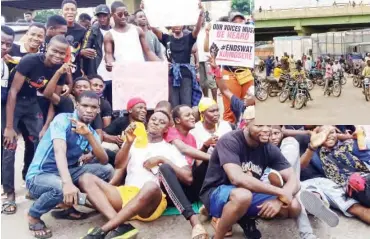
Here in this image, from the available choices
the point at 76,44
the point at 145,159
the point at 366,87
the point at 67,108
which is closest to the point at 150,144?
the point at 145,159

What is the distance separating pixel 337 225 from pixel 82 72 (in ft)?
6.64

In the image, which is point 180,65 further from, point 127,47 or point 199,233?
point 199,233

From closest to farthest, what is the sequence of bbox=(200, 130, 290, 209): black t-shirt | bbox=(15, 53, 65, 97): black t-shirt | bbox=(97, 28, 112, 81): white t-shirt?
1. bbox=(200, 130, 290, 209): black t-shirt
2. bbox=(15, 53, 65, 97): black t-shirt
3. bbox=(97, 28, 112, 81): white t-shirt

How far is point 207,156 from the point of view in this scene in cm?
332

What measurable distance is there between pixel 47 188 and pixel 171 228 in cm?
80

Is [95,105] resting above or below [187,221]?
above

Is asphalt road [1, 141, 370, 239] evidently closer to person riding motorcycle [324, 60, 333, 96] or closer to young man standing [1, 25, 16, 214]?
young man standing [1, 25, 16, 214]

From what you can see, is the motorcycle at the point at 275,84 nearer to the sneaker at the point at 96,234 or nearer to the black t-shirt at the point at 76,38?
the sneaker at the point at 96,234

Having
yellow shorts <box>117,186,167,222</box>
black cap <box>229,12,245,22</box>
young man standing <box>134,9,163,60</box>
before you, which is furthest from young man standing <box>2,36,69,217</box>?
black cap <box>229,12,245,22</box>

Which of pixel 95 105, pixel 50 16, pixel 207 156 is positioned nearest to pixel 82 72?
pixel 50 16

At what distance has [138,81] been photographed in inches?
142

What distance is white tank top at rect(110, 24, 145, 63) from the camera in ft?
12.2

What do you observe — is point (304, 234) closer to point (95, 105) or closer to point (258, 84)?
point (258, 84)

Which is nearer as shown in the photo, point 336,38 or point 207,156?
point 336,38
